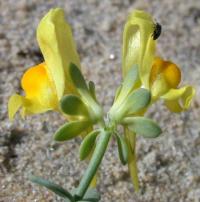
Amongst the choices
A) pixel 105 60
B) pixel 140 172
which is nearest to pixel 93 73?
pixel 105 60

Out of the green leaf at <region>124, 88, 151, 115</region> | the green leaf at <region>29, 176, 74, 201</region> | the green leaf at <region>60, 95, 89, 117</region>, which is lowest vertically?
the green leaf at <region>29, 176, 74, 201</region>

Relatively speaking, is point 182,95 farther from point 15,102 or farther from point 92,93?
point 15,102

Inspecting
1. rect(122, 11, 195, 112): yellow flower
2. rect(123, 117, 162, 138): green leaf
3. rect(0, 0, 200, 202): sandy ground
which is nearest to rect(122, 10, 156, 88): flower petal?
rect(122, 11, 195, 112): yellow flower

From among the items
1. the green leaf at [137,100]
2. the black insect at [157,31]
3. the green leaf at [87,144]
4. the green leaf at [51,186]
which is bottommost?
the green leaf at [51,186]

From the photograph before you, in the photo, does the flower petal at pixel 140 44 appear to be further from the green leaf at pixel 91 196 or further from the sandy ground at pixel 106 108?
the sandy ground at pixel 106 108

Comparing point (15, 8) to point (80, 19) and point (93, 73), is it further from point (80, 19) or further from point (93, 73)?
point (93, 73)

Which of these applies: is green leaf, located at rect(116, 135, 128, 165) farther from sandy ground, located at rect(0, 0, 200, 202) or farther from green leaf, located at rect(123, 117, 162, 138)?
sandy ground, located at rect(0, 0, 200, 202)

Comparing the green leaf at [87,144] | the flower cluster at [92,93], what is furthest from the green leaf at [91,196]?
the green leaf at [87,144]
